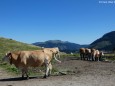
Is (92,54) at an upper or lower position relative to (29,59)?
upper

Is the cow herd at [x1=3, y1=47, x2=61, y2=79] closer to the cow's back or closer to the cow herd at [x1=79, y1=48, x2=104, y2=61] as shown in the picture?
the cow's back

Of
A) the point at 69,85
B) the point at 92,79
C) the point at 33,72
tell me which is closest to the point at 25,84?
the point at 69,85

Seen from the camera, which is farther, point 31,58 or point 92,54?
point 92,54

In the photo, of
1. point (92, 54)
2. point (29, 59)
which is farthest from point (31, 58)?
point (92, 54)

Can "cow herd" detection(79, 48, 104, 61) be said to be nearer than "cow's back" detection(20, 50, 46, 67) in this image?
No

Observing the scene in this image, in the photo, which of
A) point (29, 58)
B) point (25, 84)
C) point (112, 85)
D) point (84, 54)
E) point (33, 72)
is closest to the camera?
point (112, 85)

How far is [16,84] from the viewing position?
71.6 feet

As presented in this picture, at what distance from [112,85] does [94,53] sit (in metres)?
30.9

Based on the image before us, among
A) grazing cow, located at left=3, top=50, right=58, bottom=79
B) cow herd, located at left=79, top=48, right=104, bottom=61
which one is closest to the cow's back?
grazing cow, located at left=3, top=50, right=58, bottom=79

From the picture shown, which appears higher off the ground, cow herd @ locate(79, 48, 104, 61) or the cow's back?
cow herd @ locate(79, 48, 104, 61)

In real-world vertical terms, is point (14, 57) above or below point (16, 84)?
above

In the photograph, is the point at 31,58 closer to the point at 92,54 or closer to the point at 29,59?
the point at 29,59

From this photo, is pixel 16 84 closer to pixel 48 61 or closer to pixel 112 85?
pixel 48 61

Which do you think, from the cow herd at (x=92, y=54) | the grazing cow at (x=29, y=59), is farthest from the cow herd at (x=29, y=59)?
the cow herd at (x=92, y=54)
